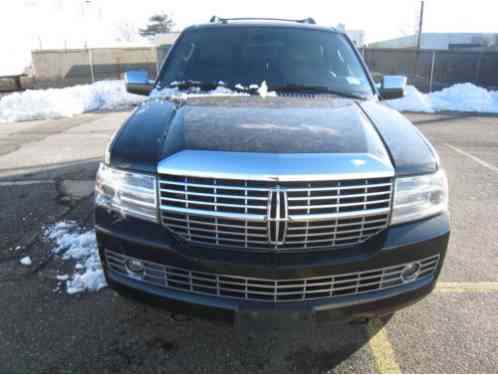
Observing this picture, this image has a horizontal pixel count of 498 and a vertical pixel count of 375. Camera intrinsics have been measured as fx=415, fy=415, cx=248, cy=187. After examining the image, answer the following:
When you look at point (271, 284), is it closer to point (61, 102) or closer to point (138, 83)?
point (138, 83)

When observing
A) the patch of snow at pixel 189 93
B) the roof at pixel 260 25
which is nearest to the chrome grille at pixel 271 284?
the patch of snow at pixel 189 93

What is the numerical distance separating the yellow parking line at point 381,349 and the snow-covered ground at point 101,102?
1090 cm

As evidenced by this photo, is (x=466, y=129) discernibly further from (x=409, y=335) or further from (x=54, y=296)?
(x=54, y=296)

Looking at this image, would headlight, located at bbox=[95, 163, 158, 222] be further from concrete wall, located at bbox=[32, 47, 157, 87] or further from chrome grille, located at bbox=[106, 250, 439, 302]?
concrete wall, located at bbox=[32, 47, 157, 87]

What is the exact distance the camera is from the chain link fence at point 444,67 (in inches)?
664

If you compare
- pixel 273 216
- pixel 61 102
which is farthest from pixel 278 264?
pixel 61 102

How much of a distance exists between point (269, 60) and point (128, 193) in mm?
1974

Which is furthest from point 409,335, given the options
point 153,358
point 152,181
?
point 152,181

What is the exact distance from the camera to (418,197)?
2.26 metres

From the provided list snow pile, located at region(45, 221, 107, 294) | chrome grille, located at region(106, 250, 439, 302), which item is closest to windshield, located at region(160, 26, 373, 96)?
snow pile, located at region(45, 221, 107, 294)

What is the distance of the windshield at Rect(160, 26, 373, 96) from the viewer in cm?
349

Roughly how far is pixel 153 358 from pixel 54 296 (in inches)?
41.8

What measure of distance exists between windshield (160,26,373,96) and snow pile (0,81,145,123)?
9372 mm

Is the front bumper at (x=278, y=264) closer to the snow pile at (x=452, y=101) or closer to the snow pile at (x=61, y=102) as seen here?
the snow pile at (x=61, y=102)
